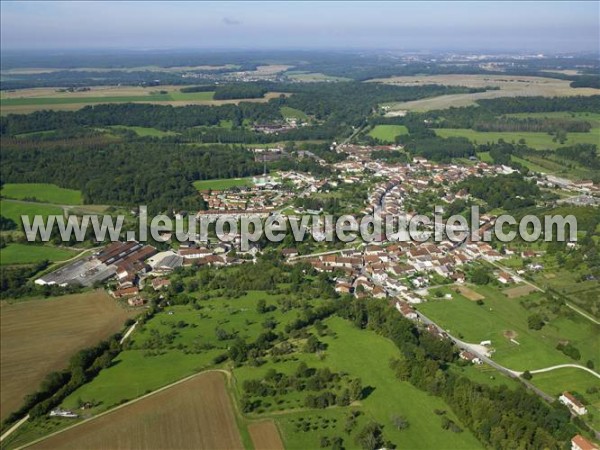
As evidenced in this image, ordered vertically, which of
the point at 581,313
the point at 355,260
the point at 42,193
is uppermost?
the point at 42,193

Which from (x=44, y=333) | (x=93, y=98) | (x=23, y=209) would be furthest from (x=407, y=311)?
(x=93, y=98)

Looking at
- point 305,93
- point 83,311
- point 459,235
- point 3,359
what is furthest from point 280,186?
point 305,93

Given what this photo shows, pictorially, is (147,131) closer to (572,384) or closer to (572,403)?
(572,384)

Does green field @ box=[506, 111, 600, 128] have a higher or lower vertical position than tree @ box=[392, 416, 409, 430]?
higher

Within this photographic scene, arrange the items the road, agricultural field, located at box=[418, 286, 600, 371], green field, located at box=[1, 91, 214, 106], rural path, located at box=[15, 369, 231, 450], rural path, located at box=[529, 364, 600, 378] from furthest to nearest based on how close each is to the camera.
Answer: green field, located at box=[1, 91, 214, 106] < the road < agricultural field, located at box=[418, 286, 600, 371] < rural path, located at box=[529, 364, 600, 378] < rural path, located at box=[15, 369, 231, 450]

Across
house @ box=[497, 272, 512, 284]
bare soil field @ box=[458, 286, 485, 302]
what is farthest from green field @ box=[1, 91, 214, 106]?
bare soil field @ box=[458, 286, 485, 302]

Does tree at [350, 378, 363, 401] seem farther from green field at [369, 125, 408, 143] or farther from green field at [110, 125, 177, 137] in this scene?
green field at [110, 125, 177, 137]
